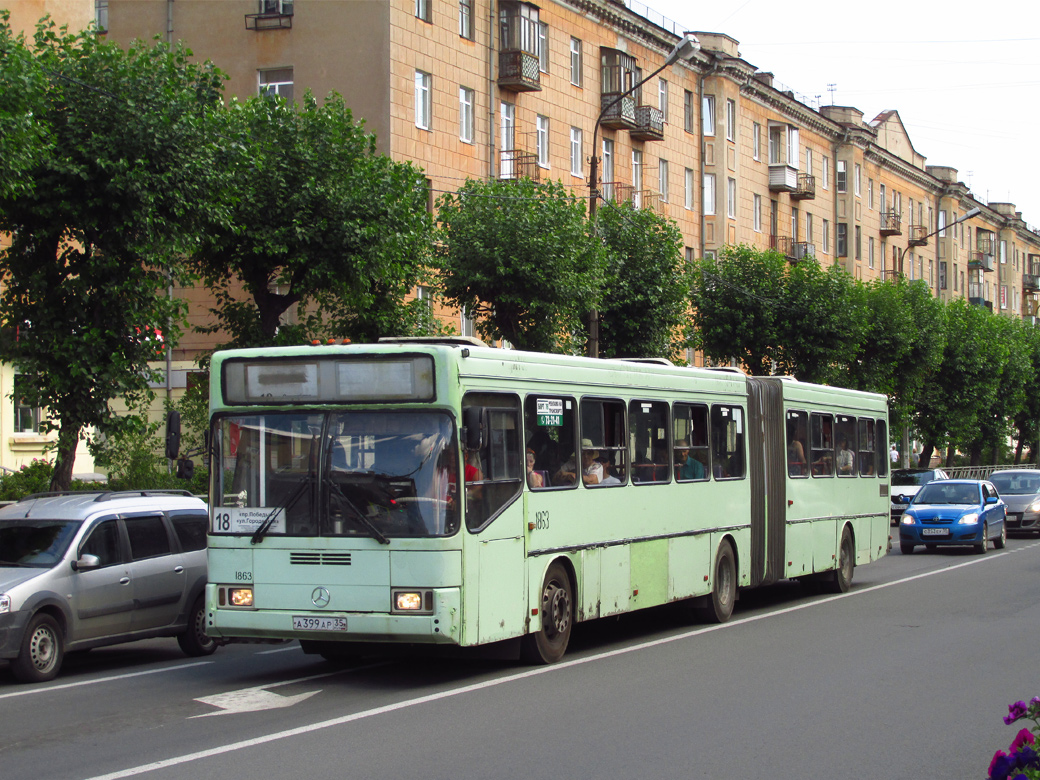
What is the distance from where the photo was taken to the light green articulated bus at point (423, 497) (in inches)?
423

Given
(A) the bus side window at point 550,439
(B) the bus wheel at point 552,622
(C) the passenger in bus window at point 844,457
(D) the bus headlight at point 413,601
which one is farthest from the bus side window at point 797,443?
(D) the bus headlight at point 413,601

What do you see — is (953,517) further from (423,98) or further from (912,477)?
(423,98)

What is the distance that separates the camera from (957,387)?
5800 centimetres

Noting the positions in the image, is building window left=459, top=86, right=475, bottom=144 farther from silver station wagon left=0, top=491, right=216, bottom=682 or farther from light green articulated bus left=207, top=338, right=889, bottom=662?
light green articulated bus left=207, top=338, right=889, bottom=662

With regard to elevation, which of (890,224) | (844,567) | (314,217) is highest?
(890,224)

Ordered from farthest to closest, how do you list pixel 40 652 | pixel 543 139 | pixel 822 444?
pixel 543 139
pixel 822 444
pixel 40 652

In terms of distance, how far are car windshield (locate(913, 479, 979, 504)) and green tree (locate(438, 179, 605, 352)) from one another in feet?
28.0

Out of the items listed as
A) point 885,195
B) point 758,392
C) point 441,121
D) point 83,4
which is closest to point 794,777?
point 758,392

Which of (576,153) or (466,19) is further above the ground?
(466,19)

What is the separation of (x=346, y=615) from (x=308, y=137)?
14.1 m

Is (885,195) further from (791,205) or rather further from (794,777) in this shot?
(794,777)

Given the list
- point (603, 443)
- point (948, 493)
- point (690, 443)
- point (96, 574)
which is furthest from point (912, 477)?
point (96, 574)

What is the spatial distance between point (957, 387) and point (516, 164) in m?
26.5

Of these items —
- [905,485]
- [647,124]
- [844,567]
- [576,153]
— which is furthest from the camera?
[647,124]
